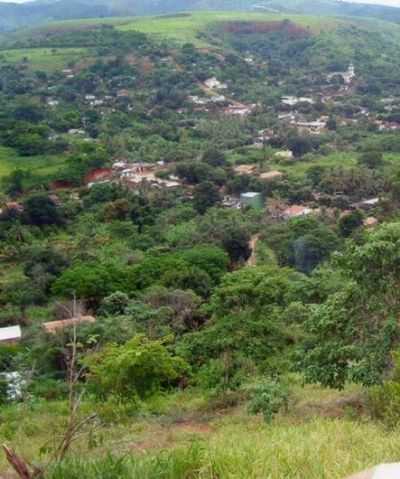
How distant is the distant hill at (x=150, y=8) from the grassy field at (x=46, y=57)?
2158 inches

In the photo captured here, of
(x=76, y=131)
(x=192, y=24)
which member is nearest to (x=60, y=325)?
(x=76, y=131)

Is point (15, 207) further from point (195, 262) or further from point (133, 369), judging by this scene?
point (133, 369)

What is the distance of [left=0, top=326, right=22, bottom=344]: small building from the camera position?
41.3 ft

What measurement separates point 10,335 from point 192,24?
178ft

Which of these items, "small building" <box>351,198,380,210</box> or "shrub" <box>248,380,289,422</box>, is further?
"small building" <box>351,198,380,210</box>

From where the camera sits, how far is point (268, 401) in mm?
5531

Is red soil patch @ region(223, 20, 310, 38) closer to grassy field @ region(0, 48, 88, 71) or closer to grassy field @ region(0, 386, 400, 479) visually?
grassy field @ region(0, 48, 88, 71)

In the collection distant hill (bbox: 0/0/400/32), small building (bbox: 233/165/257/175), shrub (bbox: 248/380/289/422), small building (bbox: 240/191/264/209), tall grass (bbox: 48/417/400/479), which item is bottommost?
distant hill (bbox: 0/0/400/32)

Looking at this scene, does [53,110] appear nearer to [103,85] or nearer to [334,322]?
[103,85]

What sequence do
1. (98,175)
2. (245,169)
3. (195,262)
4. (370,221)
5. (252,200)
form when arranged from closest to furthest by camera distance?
(195,262)
(370,221)
(252,200)
(98,175)
(245,169)

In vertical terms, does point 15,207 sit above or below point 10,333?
below

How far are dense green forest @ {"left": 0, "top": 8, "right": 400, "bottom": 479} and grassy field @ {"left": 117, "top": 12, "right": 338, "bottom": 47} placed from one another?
314 centimetres

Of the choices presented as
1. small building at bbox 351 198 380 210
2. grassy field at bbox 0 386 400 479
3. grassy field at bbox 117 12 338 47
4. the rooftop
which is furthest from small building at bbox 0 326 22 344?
grassy field at bbox 117 12 338 47

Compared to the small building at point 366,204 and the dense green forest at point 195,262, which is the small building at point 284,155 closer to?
the dense green forest at point 195,262
